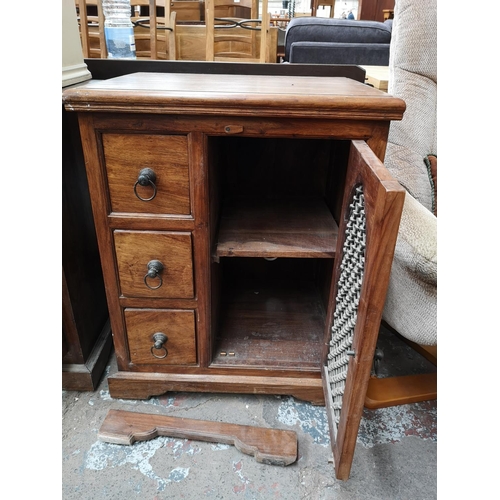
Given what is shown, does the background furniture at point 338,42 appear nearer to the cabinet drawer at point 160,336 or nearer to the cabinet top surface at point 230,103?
the cabinet top surface at point 230,103

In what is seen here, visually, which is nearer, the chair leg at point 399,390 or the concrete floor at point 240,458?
the concrete floor at point 240,458

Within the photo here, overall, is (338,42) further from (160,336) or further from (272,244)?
(160,336)

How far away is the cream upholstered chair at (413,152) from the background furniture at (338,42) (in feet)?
4.46

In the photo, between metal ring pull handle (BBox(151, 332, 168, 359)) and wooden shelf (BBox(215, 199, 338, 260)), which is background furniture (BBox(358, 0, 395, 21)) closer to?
wooden shelf (BBox(215, 199, 338, 260))

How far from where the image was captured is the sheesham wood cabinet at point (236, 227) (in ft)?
2.31

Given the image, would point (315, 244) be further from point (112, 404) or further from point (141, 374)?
point (112, 404)

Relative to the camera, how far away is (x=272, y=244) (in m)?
0.90

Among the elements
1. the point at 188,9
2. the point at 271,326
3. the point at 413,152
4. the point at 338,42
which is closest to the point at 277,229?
the point at 271,326

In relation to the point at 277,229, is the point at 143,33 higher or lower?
higher

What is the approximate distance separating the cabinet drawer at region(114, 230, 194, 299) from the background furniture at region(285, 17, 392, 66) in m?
1.89

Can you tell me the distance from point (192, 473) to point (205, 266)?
46cm

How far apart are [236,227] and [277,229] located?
0.11 meters

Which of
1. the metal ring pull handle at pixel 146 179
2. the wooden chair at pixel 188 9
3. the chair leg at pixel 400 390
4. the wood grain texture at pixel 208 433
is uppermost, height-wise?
the wooden chair at pixel 188 9

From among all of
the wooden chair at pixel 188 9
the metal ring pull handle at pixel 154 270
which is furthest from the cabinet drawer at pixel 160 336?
the wooden chair at pixel 188 9
